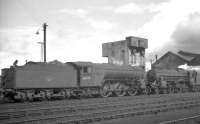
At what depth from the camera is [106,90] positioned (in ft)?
77.6

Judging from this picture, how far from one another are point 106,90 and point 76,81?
321 cm

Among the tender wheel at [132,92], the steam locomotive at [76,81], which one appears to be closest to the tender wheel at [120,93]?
the steam locomotive at [76,81]

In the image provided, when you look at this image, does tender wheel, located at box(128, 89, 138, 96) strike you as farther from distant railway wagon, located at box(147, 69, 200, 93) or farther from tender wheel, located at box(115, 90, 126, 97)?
distant railway wagon, located at box(147, 69, 200, 93)

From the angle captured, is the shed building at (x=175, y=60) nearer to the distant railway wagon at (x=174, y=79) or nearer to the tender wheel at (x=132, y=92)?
the distant railway wagon at (x=174, y=79)

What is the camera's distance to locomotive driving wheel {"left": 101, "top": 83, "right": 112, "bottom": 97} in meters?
23.4

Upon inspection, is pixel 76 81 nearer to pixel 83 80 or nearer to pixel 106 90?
pixel 83 80

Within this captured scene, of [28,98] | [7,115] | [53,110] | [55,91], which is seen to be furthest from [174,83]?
[7,115]

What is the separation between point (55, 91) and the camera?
2083 cm

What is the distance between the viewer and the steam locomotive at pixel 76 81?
61.3 ft

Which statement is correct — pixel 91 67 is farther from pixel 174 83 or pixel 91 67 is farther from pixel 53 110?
pixel 174 83

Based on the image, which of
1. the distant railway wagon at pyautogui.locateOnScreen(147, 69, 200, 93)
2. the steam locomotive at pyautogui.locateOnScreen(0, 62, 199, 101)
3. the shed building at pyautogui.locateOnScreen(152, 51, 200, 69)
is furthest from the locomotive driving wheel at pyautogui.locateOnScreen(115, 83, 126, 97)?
the shed building at pyautogui.locateOnScreen(152, 51, 200, 69)

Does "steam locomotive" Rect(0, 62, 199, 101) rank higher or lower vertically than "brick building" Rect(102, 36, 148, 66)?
lower

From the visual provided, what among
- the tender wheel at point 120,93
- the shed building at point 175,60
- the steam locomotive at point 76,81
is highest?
the shed building at point 175,60

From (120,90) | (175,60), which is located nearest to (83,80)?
(120,90)
